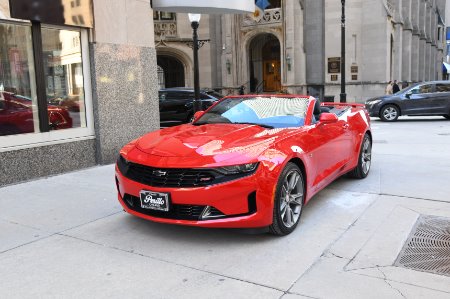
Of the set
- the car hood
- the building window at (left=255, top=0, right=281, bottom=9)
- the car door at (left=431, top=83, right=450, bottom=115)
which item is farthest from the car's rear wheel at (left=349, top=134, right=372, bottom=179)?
the building window at (left=255, top=0, right=281, bottom=9)

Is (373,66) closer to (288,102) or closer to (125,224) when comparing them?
(288,102)

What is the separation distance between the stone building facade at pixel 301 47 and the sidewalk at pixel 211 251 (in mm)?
23511

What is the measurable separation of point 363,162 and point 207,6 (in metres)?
5.93

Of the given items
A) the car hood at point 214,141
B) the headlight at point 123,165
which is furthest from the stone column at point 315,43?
the headlight at point 123,165

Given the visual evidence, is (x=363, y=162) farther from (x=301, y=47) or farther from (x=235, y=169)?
(x=301, y=47)

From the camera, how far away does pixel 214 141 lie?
482 centimetres

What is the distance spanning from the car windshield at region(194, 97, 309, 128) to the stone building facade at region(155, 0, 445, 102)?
23694 millimetres

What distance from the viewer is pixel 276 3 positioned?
3173cm

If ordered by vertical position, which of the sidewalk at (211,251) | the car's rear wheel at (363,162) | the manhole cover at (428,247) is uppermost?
the car's rear wheel at (363,162)

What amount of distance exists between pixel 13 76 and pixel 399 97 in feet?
48.3

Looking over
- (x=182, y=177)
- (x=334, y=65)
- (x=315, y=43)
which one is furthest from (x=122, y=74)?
(x=315, y=43)

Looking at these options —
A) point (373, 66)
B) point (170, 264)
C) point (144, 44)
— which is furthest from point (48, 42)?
point (373, 66)

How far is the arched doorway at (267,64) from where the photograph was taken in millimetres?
33500

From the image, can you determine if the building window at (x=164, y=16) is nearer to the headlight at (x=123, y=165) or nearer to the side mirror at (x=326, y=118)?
the side mirror at (x=326, y=118)
